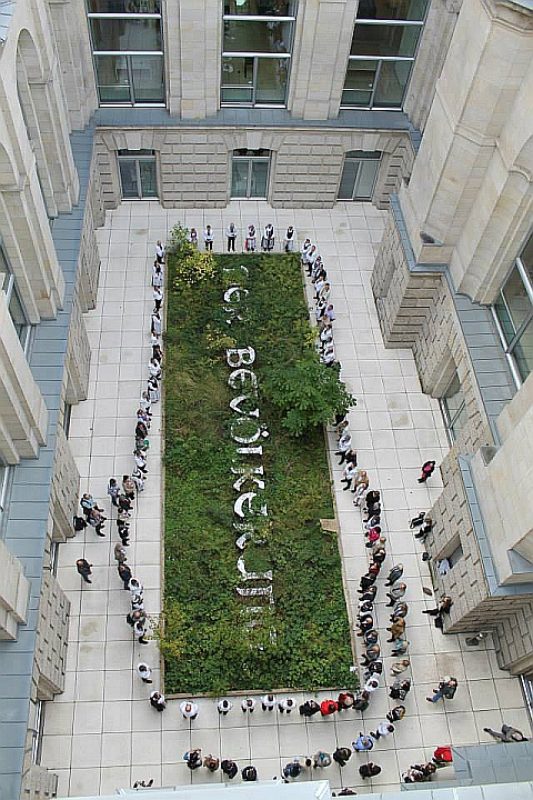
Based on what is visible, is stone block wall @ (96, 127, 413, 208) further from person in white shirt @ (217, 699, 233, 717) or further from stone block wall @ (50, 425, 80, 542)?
person in white shirt @ (217, 699, 233, 717)

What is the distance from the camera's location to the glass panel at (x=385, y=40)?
3145 cm

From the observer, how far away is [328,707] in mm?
23672

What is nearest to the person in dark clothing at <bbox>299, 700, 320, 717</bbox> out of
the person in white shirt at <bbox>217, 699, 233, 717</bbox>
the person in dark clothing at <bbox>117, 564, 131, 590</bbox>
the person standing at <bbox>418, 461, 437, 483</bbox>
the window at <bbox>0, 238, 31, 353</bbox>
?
the person in white shirt at <bbox>217, 699, 233, 717</bbox>

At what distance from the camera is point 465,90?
23.4 metres

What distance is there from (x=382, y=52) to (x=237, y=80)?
611 centimetres

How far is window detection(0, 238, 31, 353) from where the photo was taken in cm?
2298

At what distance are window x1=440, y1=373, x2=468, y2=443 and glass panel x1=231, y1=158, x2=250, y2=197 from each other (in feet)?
45.6

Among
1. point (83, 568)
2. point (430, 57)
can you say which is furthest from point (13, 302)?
point (430, 57)

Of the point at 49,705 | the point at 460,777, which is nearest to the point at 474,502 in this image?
the point at 460,777

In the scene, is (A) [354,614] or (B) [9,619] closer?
(B) [9,619]

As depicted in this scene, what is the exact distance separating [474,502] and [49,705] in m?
14.3

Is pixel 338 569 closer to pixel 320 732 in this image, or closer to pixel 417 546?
pixel 417 546

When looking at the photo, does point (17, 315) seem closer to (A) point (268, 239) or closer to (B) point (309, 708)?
(A) point (268, 239)

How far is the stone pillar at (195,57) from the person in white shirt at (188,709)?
23.1 meters
